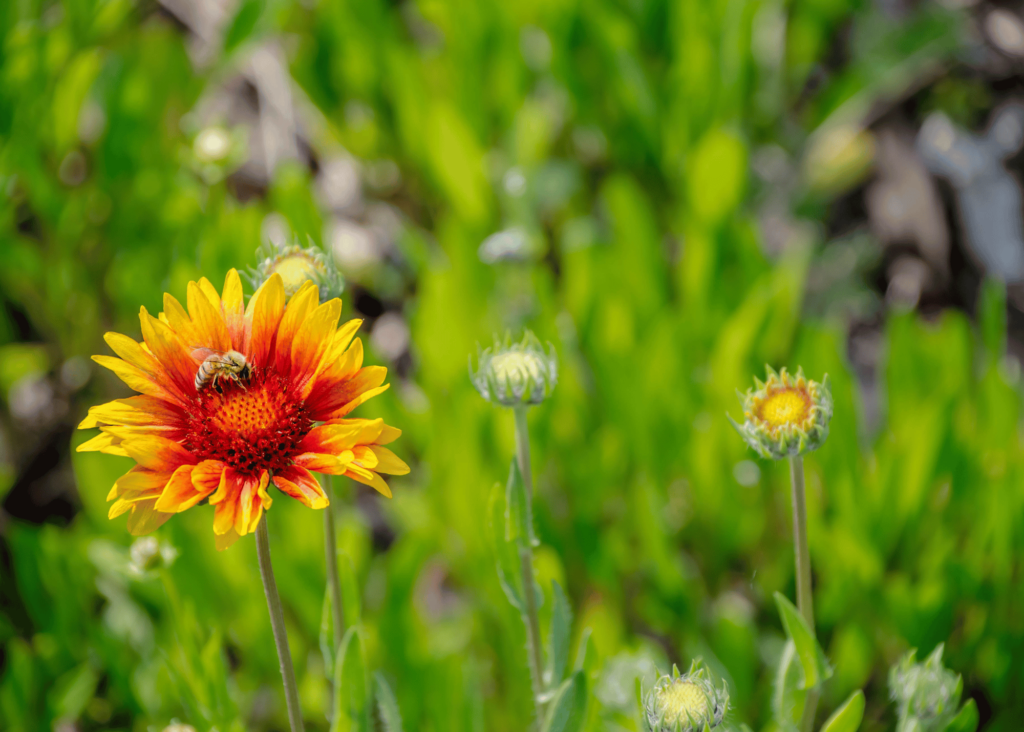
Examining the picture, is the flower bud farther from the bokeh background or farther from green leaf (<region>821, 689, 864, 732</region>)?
green leaf (<region>821, 689, 864, 732</region>)

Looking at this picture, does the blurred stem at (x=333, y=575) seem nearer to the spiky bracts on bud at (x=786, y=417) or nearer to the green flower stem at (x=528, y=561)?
the green flower stem at (x=528, y=561)

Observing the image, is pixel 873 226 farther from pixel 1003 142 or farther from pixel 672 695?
pixel 672 695

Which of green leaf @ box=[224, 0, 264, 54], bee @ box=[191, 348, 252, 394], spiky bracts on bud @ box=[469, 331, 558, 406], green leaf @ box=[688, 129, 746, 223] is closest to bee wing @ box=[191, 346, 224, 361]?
bee @ box=[191, 348, 252, 394]

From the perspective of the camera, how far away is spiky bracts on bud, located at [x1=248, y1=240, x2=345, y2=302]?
38.9 inches

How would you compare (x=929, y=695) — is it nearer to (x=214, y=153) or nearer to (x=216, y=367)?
(x=216, y=367)

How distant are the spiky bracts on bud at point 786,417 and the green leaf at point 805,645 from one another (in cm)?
14

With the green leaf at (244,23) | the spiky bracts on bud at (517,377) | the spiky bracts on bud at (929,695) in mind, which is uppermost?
the green leaf at (244,23)

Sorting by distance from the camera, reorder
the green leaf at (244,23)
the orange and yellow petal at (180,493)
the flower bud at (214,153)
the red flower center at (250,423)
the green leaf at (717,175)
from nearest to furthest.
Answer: the orange and yellow petal at (180,493) → the red flower center at (250,423) → the flower bud at (214,153) → the green leaf at (717,175) → the green leaf at (244,23)

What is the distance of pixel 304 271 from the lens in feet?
3.22

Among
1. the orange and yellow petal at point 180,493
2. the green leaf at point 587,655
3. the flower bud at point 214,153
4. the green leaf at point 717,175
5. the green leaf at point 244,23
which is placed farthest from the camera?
the green leaf at point 244,23

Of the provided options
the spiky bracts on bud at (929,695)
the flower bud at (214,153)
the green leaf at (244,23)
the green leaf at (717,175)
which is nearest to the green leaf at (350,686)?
the spiky bracts on bud at (929,695)

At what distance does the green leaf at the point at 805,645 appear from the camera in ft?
2.89

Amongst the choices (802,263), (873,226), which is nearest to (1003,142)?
(873,226)

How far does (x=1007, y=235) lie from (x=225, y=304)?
1.97 meters
